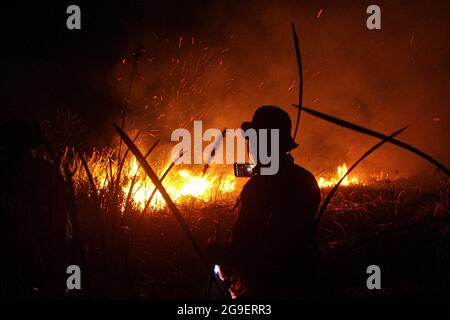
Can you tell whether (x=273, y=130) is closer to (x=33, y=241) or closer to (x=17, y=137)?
(x=33, y=241)

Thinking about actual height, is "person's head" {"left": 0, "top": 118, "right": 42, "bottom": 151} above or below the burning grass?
above

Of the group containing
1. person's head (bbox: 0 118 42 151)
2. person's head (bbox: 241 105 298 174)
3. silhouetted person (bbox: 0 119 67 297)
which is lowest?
silhouetted person (bbox: 0 119 67 297)

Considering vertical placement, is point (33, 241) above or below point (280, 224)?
below

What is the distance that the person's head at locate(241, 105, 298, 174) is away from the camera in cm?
254

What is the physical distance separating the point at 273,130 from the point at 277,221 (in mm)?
631

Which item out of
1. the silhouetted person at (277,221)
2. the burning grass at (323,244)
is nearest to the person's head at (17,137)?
the burning grass at (323,244)

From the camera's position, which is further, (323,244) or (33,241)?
(323,244)

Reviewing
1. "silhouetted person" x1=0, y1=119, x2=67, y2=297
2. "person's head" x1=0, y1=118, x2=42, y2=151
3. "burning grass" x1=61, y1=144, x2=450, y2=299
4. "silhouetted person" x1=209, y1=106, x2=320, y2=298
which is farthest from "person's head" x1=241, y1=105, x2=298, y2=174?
"person's head" x1=0, y1=118, x2=42, y2=151

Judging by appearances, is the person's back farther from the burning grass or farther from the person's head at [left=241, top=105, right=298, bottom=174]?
the burning grass

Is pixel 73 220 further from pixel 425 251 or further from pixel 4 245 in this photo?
pixel 425 251

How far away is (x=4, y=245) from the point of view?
Answer: 7.82 ft

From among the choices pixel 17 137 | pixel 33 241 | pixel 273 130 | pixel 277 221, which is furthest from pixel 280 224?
pixel 17 137

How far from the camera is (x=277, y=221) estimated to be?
7.67 ft
